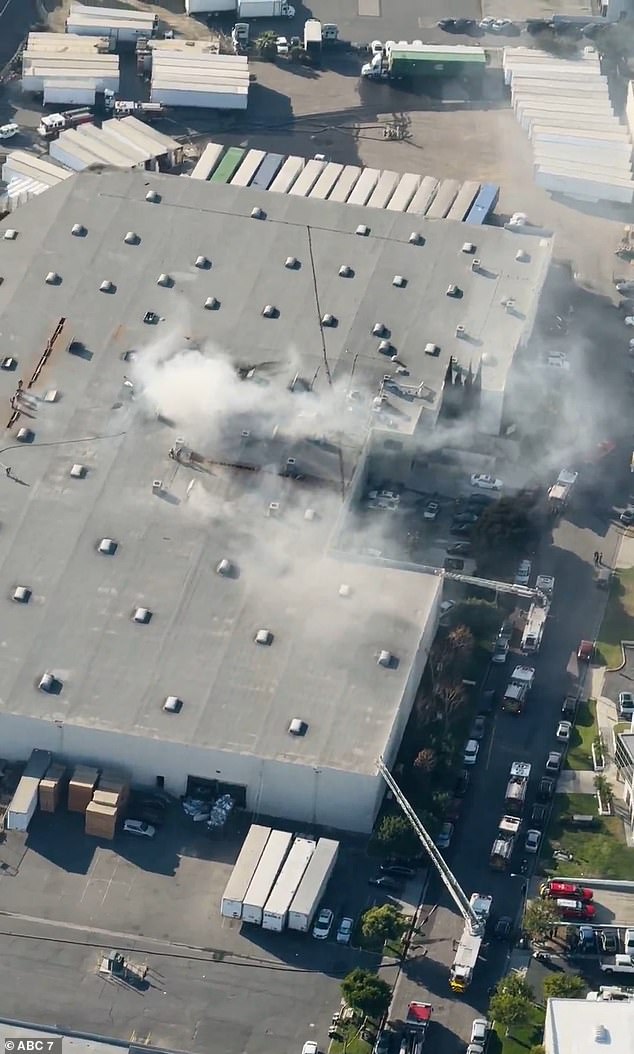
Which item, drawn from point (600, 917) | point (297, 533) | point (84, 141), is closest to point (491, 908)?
point (600, 917)

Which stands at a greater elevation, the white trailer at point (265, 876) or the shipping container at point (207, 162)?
the shipping container at point (207, 162)

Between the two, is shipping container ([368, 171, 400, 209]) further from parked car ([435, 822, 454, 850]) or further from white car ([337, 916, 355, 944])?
white car ([337, 916, 355, 944])

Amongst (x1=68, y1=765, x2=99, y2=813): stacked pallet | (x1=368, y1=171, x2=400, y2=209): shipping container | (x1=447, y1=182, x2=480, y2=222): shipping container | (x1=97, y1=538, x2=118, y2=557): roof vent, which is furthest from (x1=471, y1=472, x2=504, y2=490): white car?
(x1=68, y1=765, x2=99, y2=813): stacked pallet

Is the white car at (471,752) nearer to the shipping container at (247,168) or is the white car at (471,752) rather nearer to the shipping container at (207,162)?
the shipping container at (247,168)

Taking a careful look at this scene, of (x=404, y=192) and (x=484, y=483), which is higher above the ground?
(x=404, y=192)

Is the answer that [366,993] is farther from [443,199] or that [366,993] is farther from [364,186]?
[364,186]

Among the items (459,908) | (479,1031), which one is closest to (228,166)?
(459,908)

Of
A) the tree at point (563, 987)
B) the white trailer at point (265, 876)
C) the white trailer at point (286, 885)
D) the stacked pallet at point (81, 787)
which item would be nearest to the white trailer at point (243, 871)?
the white trailer at point (265, 876)

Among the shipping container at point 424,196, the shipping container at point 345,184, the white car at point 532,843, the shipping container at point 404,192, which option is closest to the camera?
the white car at point 532,843
